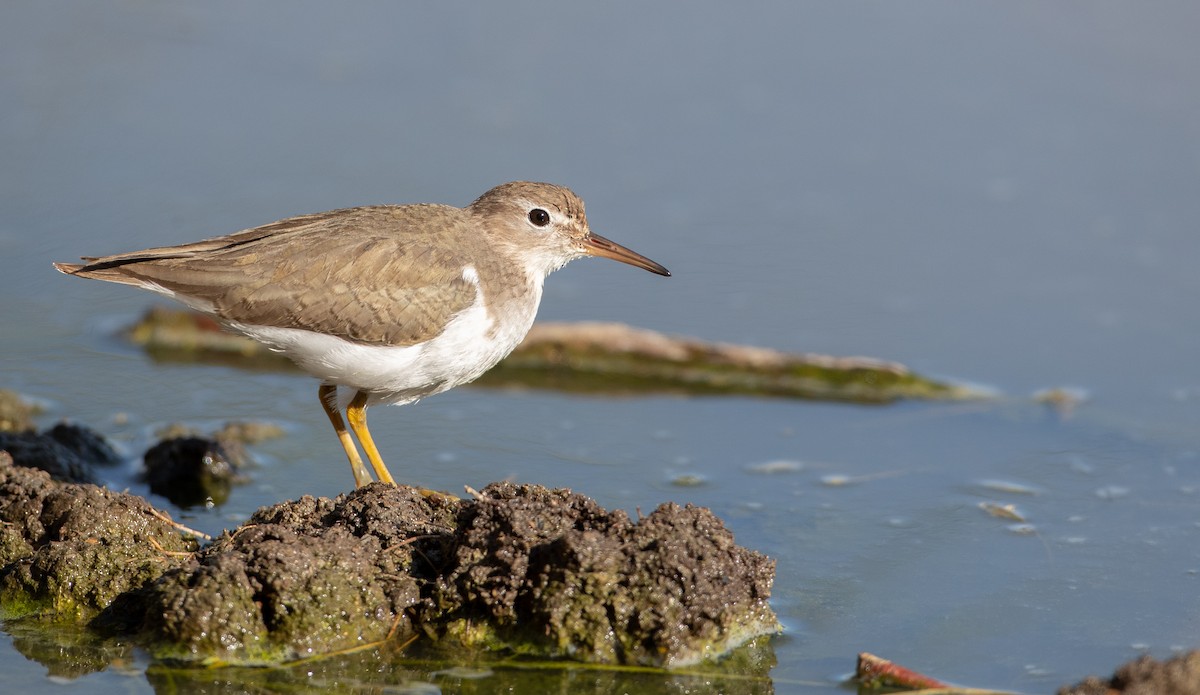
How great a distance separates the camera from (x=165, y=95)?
12.4 m

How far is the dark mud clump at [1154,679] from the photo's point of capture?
459cm

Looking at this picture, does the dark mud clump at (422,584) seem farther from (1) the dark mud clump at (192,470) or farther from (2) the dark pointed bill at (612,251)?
(2) the dark pointed bill at (612,251)

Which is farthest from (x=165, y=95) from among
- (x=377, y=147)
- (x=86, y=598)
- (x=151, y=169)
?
(x=86, y=598)

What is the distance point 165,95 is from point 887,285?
21.6 feet

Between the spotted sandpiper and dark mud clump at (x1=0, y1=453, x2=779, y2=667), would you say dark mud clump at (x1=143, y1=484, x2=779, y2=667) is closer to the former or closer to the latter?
dark mud clump at (x1=0, y1=453, x2=779, y2=667)

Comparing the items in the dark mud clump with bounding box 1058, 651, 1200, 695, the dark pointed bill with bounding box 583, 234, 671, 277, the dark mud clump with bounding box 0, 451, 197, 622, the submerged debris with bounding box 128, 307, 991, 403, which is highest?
the dark pointed bill with bounding box 583, 234, 671, 277

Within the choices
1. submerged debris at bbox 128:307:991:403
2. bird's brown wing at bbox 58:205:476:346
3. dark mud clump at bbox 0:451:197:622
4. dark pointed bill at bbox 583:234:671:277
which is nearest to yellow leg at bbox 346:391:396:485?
bird's brown wing at bbox 58:205:476:346

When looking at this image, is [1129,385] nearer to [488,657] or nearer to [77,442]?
[488,657]

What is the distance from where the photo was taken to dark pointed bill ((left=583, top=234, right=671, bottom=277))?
7965 millimetres

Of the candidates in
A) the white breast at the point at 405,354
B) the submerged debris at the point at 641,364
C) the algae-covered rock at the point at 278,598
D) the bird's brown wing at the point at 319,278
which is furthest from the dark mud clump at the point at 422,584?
the submerged debris at the point at 641,364

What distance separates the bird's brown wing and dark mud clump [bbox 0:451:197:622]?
3.65 feet

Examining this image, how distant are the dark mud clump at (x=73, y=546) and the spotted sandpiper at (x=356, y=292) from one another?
110cm

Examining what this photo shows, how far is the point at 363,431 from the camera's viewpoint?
7547 millimetres

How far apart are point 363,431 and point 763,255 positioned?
421cm
